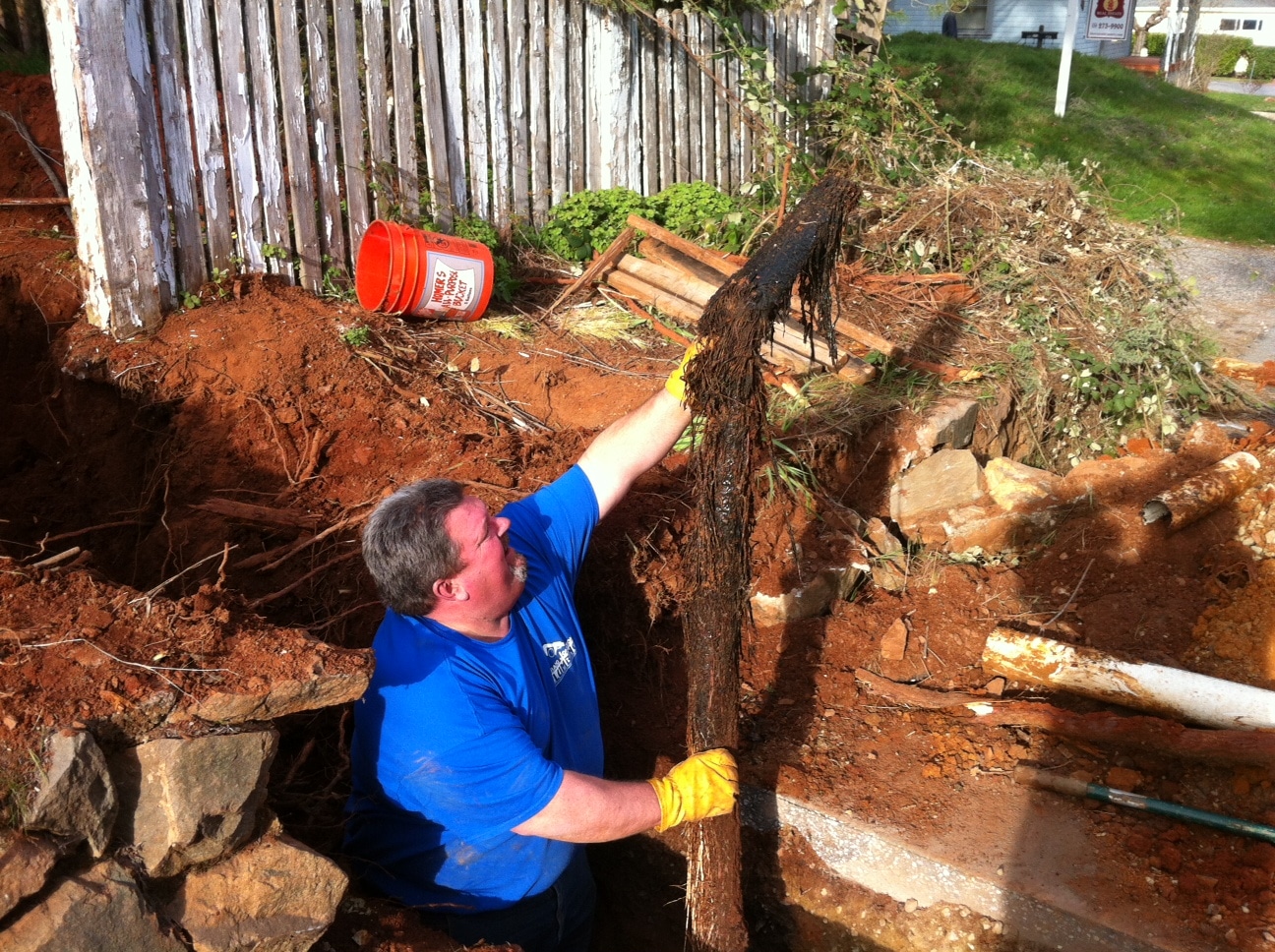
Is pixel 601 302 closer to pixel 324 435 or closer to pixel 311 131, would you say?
pixel 311 131

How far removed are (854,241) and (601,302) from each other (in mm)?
1885

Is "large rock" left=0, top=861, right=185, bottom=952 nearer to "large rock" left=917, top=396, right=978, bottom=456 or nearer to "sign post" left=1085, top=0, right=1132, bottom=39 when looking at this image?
"large rock" left=917, top=396, right=978, bottom=456

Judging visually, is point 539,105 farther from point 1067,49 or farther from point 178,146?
point 1067,49

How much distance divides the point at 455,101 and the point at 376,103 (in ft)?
1.88

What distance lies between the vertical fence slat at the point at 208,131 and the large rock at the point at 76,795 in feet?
11.1

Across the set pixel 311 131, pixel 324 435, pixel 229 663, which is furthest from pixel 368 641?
pixel 311 131

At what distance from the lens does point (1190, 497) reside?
14.2 feet

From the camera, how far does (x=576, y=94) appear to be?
654 centimetres

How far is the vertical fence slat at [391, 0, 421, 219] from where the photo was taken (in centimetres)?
541

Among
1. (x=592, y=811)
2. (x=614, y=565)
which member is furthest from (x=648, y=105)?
(x=592, y=811)

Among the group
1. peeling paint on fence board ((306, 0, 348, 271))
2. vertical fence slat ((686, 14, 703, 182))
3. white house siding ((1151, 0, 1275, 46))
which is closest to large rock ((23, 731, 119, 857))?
peeling paint on fence board ((306, 0, 348, 271))

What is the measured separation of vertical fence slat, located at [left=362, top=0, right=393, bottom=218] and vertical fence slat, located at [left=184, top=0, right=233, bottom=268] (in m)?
0.82

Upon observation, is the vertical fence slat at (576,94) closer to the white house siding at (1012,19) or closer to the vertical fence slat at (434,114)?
the vertical fence slat at (434,114)

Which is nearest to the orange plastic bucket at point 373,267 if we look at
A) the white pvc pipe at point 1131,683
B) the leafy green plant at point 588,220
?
the leafy green plant at point 588,220
